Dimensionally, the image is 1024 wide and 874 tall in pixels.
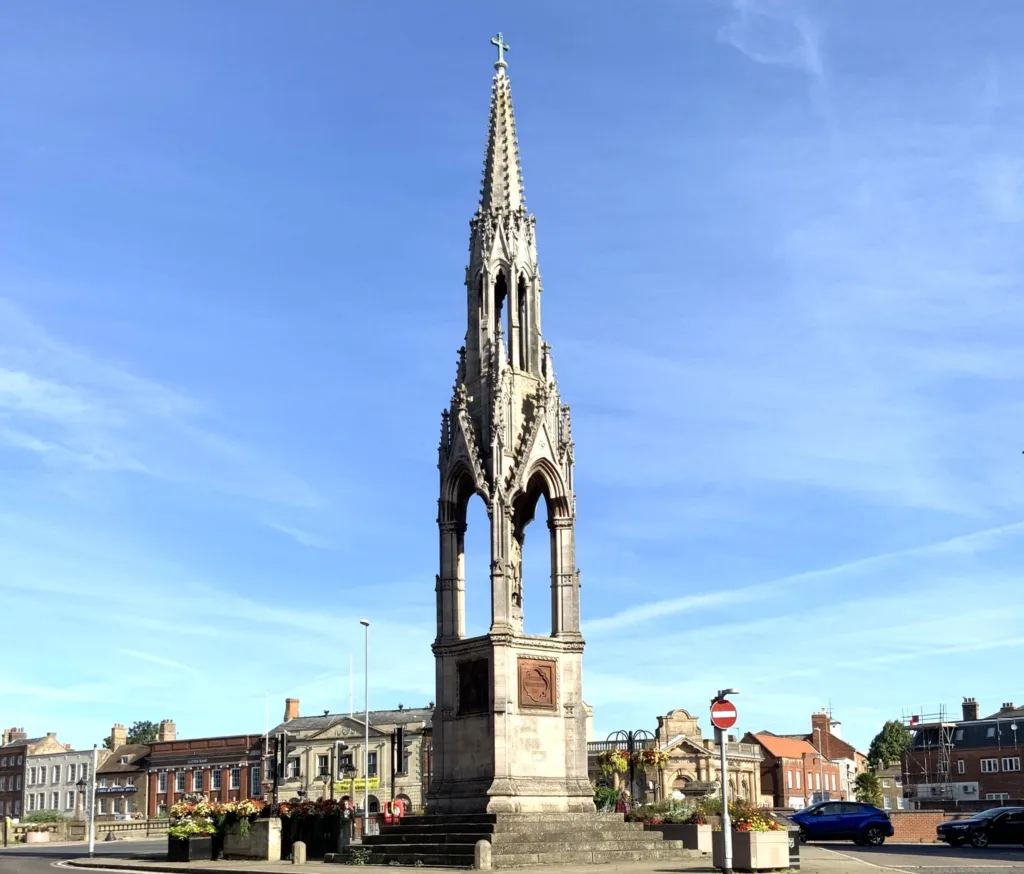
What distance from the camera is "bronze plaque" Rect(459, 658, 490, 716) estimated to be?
30.1m

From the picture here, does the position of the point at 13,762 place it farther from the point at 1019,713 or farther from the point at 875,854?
the point at 875,854

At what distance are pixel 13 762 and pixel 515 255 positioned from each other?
104m

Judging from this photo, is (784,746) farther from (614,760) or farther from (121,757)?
(614,760)

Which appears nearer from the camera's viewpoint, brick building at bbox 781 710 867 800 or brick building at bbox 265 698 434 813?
brick building at bbox 265 698 434 813

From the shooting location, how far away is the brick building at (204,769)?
3780 inches

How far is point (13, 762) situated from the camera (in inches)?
4683

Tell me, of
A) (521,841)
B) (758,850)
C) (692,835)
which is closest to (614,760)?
(692,835)

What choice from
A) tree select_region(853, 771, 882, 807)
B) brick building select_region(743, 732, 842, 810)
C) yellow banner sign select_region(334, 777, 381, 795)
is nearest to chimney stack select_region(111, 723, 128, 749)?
yellow banner sign select_region(334, 777, 381, 795)

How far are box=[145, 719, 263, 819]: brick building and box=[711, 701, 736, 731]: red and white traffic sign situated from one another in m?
77.9

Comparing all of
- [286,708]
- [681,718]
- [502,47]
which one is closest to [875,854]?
[502,47]

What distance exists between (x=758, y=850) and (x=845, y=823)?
64.5 feet

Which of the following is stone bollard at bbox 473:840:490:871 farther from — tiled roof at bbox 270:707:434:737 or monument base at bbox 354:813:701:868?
tiled roof at bbox 270:707:434:737

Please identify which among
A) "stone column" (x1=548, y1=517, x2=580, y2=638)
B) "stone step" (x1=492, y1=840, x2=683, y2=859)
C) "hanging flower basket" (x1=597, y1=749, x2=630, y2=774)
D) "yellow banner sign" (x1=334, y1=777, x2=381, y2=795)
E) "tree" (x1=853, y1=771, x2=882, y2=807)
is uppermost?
"stone column" (x1=548, y1=517, x2=580, y2=638)

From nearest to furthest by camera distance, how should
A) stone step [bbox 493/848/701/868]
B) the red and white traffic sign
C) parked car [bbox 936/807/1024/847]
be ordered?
the red and white traffic sign, stone step [bbox 493/848/701/868], parked car [bbox 936/807/1024/847]
